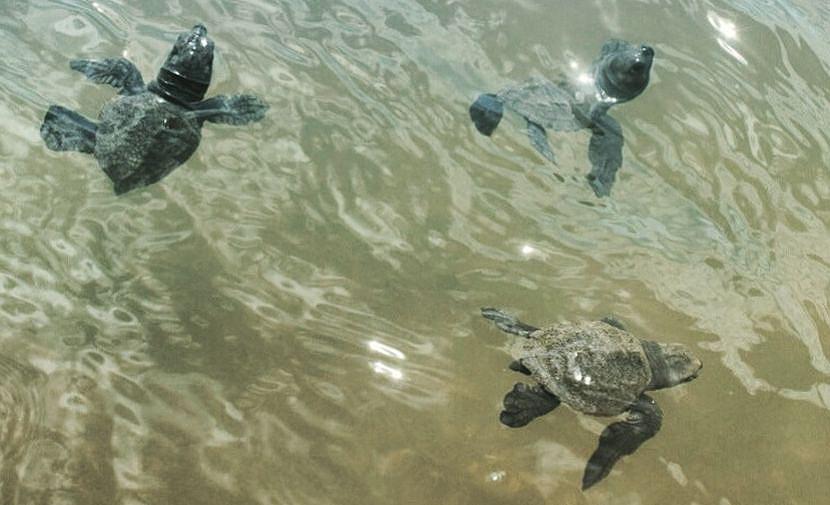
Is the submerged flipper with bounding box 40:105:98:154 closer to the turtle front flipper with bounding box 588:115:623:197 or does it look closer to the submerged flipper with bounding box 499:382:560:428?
the submerged flipper with bounding box 499:382:560:428

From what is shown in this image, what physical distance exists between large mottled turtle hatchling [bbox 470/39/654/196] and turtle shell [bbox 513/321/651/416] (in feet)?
4.99

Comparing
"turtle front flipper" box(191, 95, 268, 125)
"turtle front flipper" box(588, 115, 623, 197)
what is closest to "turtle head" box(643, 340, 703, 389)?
"turtle front flipper" box(588, 115, 623, 197)

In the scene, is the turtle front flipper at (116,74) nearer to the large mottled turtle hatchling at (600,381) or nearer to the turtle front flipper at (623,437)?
the large mottled turtle hatchling at (600,381)

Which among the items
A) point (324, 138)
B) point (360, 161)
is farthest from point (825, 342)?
point (324, 138)

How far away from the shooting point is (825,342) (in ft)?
13.5

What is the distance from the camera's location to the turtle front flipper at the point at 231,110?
4.46 m

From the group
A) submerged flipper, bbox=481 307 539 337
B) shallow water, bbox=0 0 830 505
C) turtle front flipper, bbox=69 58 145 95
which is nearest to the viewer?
shallow water, bbox=0 0 830 505

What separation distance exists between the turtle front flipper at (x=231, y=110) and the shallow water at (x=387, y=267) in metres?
0.10

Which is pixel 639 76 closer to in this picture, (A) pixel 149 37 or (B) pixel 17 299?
(A) pixel 149 37

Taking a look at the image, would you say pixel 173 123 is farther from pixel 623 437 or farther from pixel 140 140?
pixel 623 437

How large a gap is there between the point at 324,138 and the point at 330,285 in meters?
1.21

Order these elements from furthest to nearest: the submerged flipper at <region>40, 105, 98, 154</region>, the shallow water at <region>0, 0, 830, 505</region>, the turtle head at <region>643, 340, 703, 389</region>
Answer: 1. the submerged flipper at <region>40, 105, 98, 154</region>
2. the turtle head at <region>643, 340, 703, 389</region>
3. the shallow water at <region>0, 0, 830, 505</region>

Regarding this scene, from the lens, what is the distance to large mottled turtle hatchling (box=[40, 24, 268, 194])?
13.1 feet

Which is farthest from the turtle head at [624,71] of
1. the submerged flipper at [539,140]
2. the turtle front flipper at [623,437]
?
the turtle front flipper at [623,437]
